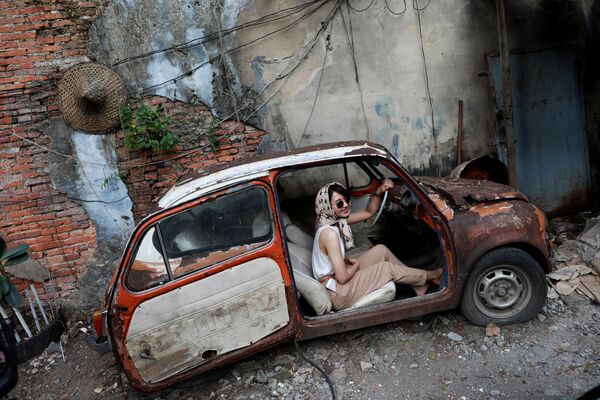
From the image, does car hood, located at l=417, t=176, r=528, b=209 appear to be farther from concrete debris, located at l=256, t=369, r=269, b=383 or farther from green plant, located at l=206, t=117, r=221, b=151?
green plant, located at l=206, t=117, r=221, b=151

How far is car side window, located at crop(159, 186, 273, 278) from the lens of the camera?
353 centimetres

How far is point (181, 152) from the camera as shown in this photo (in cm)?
592

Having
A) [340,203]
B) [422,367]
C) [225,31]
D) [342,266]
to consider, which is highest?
[225,31]

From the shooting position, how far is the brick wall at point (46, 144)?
210 inches

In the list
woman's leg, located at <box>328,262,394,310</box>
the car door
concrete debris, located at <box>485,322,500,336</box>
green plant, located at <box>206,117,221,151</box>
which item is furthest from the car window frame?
green plant, located at <box>206,117,221,151</box>

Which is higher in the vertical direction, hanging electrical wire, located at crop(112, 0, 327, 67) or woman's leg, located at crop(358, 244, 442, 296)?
hanging electrical wire, located at crop(112, 0, 327, 67)

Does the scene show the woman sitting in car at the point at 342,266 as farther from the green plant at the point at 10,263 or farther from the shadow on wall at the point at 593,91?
the shadow on wall at the point at 593,91

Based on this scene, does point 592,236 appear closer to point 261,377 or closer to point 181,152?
point 261,377

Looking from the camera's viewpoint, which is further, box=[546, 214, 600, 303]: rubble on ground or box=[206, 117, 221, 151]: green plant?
box=[206, 117, 221, 151]: green plant

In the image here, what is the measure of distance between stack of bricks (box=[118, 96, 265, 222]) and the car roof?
2.04 metres

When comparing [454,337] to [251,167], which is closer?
[251,167]

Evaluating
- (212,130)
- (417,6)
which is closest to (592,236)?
(417,6)

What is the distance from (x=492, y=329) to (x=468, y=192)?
121 cm

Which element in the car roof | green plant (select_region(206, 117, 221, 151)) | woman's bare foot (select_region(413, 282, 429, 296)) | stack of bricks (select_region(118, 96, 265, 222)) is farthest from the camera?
green plant (select_region(206, 117, 221, 151))
